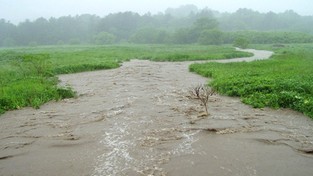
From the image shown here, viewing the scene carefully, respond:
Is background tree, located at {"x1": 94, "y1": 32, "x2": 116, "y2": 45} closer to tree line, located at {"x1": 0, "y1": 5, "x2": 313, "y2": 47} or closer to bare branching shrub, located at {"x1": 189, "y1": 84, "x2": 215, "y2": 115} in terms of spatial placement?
tree line, located at {"x1": 0, "y1": 5, "x2": 313, "y2": 47}

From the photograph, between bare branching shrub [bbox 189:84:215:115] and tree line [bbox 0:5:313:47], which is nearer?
bare branching shrub [bbox 189:84:215:115]

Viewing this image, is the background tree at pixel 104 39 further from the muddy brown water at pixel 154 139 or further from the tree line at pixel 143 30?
the muddy brown water at pixel 154 139

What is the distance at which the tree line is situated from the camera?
77.8 m

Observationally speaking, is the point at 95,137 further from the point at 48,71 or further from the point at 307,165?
the point at 48,71

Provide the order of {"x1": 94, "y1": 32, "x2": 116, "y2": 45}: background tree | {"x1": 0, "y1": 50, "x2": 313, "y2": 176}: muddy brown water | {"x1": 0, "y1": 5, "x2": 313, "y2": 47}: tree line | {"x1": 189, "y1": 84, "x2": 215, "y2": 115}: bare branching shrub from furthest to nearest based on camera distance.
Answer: {"x1": 94, "y1": 32, "x2": 116, "y2": 45}: background tree
{"x1": 0, "y1": 5, "x2": 313, "y2": 47}: tree line
{"x1": 189, "y1": 84, "x2": 215, "y2": 115}: bare branching shrub
{"x1": 0, "y1": 50, "x2": 313, "y2": 176}: muddy brown water

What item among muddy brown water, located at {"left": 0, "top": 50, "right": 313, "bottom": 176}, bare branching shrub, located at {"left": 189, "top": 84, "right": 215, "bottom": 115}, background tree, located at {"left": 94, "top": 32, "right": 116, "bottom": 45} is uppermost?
background tree, located at {"left": 94, "top": 32, "right": 116, "bottom": 45}

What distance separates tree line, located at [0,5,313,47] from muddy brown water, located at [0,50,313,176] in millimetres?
57718

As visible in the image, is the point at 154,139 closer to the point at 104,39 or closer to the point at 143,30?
the point at 143,30

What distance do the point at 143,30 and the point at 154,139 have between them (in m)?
85.0

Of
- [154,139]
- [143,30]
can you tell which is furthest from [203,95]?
[143,30]

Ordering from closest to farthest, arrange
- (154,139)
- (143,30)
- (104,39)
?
(154,139) → (143,30) → (104,39)

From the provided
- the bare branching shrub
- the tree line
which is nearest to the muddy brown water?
the bare branching shrub

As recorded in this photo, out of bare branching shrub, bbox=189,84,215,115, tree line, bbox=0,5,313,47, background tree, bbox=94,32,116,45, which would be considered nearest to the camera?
bare branching shrub, bbox=189,84,215,115

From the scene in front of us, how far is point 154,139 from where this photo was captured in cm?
855
